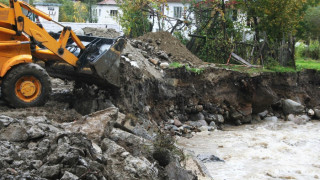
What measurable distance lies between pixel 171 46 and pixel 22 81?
30.4 ft

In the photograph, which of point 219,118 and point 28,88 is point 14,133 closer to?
point 28,88

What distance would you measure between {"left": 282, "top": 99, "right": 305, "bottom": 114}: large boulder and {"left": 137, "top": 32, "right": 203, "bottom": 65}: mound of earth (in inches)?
153

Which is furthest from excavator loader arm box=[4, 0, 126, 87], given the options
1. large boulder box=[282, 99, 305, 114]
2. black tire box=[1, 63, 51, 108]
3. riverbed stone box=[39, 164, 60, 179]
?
large boulder box=[282, 99, 305, 114]

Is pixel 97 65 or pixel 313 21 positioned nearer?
pixel 97 65

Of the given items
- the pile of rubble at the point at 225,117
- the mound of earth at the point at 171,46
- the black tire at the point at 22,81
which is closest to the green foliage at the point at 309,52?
the pile of rubble at the point at 225,117

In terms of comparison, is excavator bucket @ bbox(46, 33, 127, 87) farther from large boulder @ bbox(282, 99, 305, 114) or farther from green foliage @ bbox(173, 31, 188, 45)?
green foliage @ bbox(173, 31, 188, 45)

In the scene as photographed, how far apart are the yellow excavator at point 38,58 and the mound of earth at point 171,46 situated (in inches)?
241

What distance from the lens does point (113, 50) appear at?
10.2 metres

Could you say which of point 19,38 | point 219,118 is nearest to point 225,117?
point 219,118

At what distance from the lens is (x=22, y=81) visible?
28.5 feet

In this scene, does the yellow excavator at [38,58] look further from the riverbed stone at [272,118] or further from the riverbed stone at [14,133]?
the riverbed stone at [272,118]

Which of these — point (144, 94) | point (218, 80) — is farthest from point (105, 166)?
point (218, 80)

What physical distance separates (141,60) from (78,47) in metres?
4.17

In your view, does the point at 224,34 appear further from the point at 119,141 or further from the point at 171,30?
the point at 119,141
